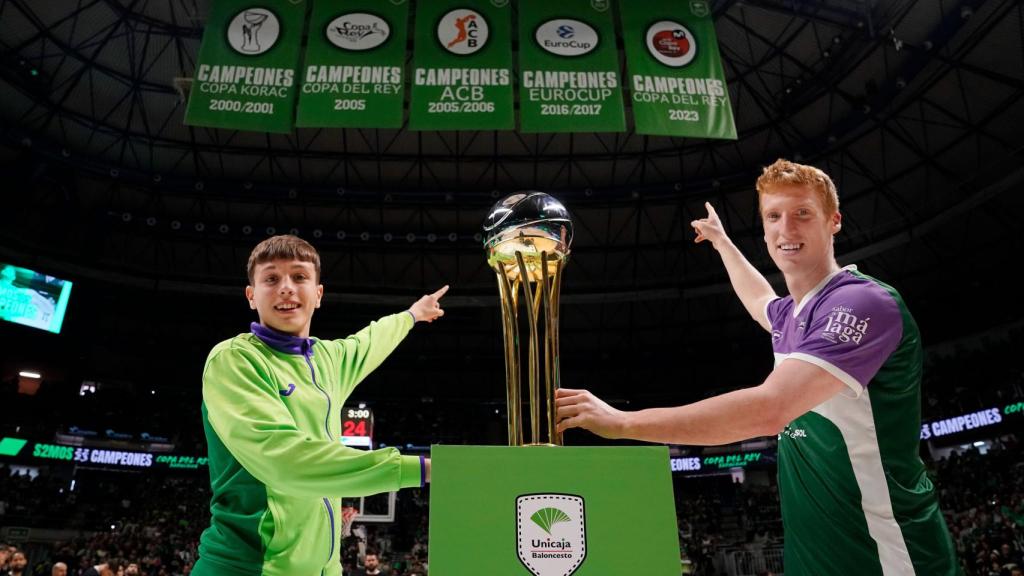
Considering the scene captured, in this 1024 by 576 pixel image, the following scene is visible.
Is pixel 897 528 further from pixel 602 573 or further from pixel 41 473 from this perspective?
pixel 41 473

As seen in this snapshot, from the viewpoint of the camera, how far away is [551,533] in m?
1.58

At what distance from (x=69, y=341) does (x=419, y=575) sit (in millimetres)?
13596

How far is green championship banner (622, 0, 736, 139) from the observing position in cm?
665

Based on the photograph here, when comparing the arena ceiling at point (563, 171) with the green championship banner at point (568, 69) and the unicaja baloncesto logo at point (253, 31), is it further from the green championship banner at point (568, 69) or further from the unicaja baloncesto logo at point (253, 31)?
the unicaja baloncesto logo at point (253, 31)

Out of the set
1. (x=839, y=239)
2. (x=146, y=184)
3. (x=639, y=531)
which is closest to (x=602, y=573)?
(x=639, y=531)

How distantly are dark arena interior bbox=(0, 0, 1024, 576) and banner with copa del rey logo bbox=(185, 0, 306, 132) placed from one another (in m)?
4.45

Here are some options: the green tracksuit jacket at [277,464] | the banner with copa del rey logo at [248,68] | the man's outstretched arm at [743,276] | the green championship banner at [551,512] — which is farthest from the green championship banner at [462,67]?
the green championship banner at [551,512]

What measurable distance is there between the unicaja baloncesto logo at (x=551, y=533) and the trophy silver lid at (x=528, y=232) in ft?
2.92

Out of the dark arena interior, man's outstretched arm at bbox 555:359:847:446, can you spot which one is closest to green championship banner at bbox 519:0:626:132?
the dark arena interior

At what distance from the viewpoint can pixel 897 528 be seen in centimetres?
175

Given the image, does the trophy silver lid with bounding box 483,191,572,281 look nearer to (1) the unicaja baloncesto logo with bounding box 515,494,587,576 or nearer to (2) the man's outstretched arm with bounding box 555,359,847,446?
(2) the man's outstretched arm with bounding box 555,359,847,446

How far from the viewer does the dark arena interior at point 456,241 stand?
1419 cm

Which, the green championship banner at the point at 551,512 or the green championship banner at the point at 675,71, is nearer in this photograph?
the green championship banner at the point at 551,512

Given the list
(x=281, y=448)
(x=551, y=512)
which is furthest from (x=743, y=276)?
(x=281, y=448)
